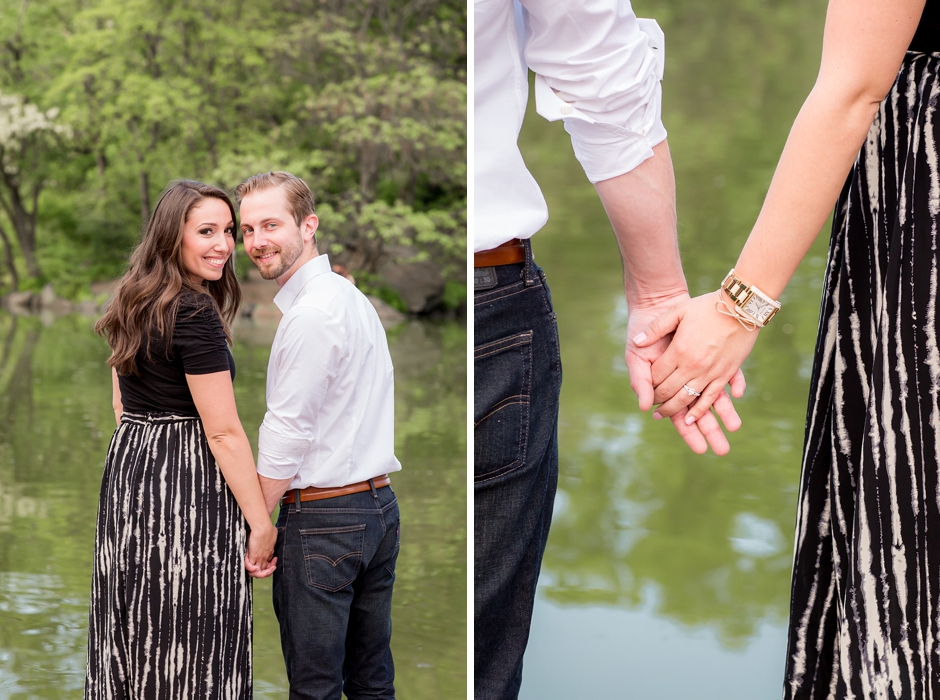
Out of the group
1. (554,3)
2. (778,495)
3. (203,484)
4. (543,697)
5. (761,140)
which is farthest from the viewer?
(761,140)

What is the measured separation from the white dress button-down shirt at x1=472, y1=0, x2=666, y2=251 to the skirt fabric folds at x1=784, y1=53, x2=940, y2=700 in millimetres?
308

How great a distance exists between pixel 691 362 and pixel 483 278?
360 millimetres

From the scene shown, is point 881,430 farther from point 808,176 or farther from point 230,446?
point 230,446

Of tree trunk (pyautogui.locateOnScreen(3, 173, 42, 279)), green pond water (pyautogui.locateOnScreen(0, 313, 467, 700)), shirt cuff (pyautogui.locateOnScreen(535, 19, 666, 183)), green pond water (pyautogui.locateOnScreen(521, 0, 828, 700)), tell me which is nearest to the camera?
shirt cuff (pyautogui.locateOnScreen(535, 19, 666, 183))

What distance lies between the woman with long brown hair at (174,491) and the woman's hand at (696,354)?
0.75 m

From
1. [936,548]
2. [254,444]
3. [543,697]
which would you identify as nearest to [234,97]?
[254,444]

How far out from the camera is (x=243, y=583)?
1.88 metres

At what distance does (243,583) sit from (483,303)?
859 millimetres

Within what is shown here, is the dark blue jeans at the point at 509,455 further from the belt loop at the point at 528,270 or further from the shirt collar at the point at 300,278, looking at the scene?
the shirt collar at the point at 300,278

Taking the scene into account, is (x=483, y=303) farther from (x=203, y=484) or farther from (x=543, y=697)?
(x=543, y=697)

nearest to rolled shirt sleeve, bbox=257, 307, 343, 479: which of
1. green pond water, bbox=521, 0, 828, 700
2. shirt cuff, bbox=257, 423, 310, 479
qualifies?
shirt cuff, bbox=257, 423, 310, 479

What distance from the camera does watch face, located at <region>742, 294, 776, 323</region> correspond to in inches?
53.5

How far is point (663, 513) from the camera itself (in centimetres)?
365

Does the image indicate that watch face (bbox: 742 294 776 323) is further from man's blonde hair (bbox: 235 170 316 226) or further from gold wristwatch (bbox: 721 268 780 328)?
man's blonde hair (bbox: 235 170 316 226)
